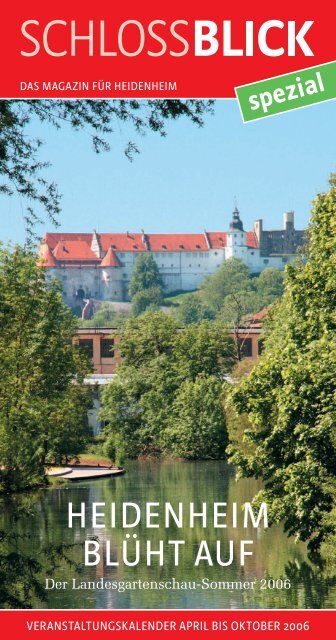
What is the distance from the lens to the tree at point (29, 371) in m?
31.8

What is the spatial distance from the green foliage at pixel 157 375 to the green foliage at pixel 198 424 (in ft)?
0.26

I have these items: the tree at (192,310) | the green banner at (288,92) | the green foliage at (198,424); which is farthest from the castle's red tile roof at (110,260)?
the green banner at (288,92)

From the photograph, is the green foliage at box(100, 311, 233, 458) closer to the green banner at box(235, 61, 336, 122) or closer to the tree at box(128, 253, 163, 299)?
the green banner at box(235, 61, 336, 122)

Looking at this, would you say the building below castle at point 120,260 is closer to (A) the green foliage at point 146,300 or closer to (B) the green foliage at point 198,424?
(A) the green foliage at point 146,300

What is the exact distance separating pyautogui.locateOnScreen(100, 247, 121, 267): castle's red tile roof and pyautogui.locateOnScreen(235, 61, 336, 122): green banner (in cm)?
18358

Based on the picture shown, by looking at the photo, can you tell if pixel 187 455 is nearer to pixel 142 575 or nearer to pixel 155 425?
pixel 155 425

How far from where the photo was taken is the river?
664 inches

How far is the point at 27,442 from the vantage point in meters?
31.8

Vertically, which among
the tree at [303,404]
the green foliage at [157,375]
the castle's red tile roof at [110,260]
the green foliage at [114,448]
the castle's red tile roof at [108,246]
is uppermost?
the castle's red tile roof at [108,246]

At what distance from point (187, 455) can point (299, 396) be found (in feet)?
125

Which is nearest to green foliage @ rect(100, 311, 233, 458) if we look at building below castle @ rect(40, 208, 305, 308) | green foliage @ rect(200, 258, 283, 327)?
green foliage @ rect(200, 258, 283, 327)

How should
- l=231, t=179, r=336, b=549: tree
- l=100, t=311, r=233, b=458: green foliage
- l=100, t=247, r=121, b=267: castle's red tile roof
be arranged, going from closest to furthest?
l=231, t=179, r=336, b=549: tree
l=100, t=311, r=233, b=458: green foliage
l=100, t=247, r=121, b=267: castle's red tile roof

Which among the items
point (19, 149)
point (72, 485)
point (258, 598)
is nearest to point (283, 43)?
point (19, 149)
